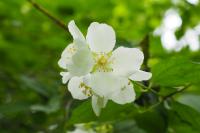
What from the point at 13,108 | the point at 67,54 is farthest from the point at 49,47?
the point at 67,54

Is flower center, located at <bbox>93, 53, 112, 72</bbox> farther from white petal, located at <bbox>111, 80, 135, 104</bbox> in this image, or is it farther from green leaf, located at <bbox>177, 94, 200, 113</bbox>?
green leaf, located at <bbox>177, 94, 200, 113</bbox>

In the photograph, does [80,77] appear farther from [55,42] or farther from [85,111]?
[55,42]

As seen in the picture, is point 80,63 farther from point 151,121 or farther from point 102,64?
point 151,121

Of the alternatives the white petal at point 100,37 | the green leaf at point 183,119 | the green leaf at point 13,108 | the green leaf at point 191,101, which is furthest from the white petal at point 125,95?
the green leaf at point 13,108

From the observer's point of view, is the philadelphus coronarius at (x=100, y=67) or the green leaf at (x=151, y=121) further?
the green leaf at (x=151, y=121)

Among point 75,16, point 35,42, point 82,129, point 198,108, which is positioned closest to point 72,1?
point 75,16

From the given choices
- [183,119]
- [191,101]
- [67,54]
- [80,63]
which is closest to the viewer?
[80,63]

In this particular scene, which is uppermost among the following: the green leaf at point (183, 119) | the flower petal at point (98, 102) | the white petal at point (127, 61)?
the white petal at point (127, 61)

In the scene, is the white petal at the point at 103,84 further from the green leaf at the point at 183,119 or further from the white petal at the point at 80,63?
the green leaf at the point at 183,119
